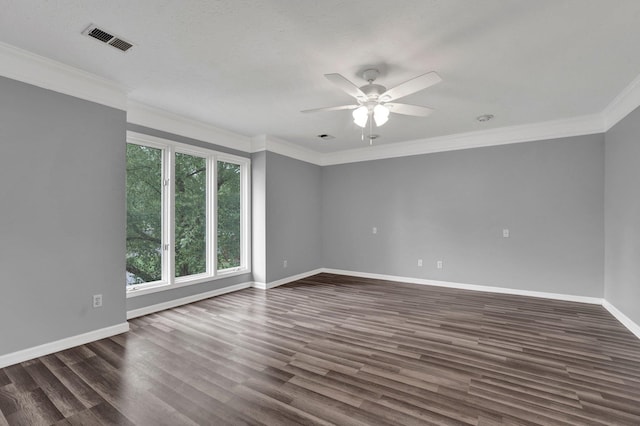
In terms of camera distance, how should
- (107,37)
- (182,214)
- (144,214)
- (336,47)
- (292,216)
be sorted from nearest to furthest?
(107,37), (336,47), (144,214), (182,214), (292,216)

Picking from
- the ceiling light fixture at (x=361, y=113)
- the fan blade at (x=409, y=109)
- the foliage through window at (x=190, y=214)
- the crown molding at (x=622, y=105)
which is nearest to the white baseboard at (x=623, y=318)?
the crown molding at (x=622, y=105)

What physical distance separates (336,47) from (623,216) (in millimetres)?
4004

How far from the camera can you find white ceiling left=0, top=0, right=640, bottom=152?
202 centimetres

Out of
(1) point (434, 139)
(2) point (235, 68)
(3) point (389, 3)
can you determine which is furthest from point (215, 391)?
(1) point (434, 139)

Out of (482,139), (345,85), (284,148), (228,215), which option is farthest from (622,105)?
(228,215)

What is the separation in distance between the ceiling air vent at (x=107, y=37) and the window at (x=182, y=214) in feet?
5.04

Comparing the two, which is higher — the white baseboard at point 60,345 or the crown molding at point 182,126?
the crown molding at point 182,126

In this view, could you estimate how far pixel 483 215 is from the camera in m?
5.04

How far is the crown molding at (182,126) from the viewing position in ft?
12.4

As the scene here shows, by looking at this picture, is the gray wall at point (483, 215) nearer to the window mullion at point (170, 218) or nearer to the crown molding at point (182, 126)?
the crown molding at point (182, 126)

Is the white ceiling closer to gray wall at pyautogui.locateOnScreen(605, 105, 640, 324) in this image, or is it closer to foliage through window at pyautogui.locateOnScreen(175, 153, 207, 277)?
gray wall at pyautogui.locateOnScreen(605, 105, 640, 324)

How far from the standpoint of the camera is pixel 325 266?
265 inches

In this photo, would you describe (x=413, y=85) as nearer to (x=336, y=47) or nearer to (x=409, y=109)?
(x=409, y=109)

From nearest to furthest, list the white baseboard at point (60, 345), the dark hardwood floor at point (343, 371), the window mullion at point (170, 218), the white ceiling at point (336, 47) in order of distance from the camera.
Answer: the dark hardwood floor at point (343, 371)
the white ceiling at point (336, 47)
the white baseboard at point (60, 345)
the window mullion at point (170, 218)
